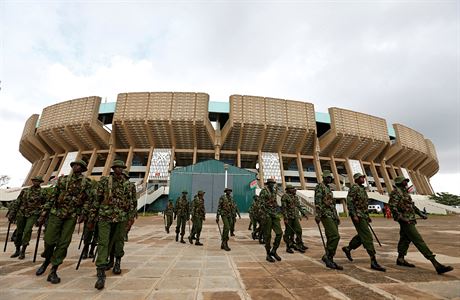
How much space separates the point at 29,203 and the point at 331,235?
7.66 m

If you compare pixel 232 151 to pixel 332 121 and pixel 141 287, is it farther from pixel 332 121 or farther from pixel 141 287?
pixel 141 287

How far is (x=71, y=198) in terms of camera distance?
4.39 m

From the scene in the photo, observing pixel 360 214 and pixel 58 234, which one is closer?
pixel 58 234

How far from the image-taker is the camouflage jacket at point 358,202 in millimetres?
5082

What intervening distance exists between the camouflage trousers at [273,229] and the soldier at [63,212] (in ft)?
12.5

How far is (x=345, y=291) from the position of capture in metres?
3.24

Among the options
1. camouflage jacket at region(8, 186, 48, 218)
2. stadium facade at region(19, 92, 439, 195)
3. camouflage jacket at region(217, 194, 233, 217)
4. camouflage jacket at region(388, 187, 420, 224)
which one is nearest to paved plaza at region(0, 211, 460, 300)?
camouflage jacket at region(388, 187, 420, 224)

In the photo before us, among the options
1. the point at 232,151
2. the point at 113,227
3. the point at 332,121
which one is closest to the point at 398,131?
the point at 332,121

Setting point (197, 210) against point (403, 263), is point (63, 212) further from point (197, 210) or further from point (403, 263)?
point (403, 263)

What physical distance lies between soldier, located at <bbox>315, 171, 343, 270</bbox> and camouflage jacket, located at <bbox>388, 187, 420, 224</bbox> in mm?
1129

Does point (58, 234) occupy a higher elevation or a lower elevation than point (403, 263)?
higher

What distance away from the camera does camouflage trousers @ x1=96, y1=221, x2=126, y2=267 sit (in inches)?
151

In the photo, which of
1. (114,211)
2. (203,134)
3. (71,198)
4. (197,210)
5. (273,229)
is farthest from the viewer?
(203,134)

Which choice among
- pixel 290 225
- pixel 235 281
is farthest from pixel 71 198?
pixel 290 225
